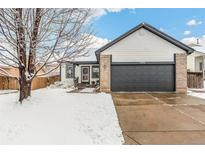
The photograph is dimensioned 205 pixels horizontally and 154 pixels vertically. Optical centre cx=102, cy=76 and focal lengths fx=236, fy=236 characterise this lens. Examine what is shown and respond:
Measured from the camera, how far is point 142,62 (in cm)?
1533

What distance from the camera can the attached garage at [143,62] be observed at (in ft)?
49.6

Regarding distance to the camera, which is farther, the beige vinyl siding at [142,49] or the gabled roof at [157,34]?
the beige vinyl siding at [142,49]

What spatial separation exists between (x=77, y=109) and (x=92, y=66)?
1339 centimetres

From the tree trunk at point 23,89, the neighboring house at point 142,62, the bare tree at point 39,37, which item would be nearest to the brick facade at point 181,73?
the neighboring house at point 142,62

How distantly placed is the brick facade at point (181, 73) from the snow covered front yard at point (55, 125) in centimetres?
825

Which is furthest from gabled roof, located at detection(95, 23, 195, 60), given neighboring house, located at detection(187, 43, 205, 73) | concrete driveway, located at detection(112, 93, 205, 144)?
neighboring house, located at detection(187, 43, 205, 73)

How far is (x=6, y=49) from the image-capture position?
765 cm

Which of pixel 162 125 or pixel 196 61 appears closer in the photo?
pixel 162 125

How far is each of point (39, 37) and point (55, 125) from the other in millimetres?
3101

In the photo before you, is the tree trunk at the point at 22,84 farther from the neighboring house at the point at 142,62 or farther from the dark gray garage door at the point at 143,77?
the dark gray garage door at the point at 143,77

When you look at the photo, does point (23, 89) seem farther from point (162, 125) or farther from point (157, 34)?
point (157, 34)

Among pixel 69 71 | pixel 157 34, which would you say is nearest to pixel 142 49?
pixel 157 34
